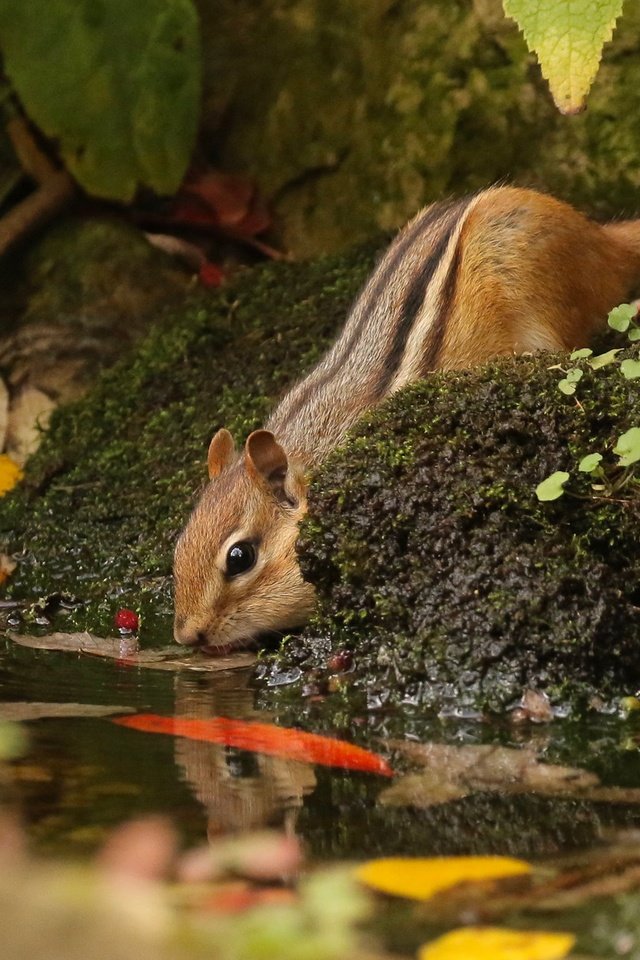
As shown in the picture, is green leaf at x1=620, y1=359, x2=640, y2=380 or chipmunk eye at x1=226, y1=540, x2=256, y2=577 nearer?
green leaf at x1=620, y1=359, x2=640, y2=380

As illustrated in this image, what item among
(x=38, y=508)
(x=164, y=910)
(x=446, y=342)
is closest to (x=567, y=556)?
(x=446, y=342)

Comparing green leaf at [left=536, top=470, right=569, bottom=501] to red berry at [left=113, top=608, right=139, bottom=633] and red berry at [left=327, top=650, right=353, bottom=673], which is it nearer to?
red berry at [left=327, top=650, right=353, bottom=673]

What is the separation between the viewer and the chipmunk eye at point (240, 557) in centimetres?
429

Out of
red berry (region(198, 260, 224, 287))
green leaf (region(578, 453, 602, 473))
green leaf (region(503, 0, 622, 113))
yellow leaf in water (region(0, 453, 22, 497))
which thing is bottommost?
yellow leaf in water (region(0, 453, 22, 497))

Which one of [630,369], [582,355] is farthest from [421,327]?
[630,369]

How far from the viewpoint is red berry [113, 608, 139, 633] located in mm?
4391

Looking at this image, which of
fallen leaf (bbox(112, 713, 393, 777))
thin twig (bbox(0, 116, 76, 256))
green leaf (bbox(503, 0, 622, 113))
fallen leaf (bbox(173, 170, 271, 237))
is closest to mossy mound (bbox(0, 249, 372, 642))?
fallen leaf (bbox(173, 170, 271, 237))

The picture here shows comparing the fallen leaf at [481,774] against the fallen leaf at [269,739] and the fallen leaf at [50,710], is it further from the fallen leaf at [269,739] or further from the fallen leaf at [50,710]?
the fallen leaf at [50,710]

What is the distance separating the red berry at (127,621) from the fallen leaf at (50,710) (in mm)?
880

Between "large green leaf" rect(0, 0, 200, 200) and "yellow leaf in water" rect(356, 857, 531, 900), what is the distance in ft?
14.2

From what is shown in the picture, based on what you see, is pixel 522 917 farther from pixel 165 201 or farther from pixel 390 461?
pixel 165 201

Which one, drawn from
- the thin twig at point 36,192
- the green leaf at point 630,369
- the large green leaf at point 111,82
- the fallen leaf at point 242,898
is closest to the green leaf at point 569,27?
the green leaf at point 630,369

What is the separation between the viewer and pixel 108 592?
478 centimetres

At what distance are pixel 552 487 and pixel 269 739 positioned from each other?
37.5 inches
